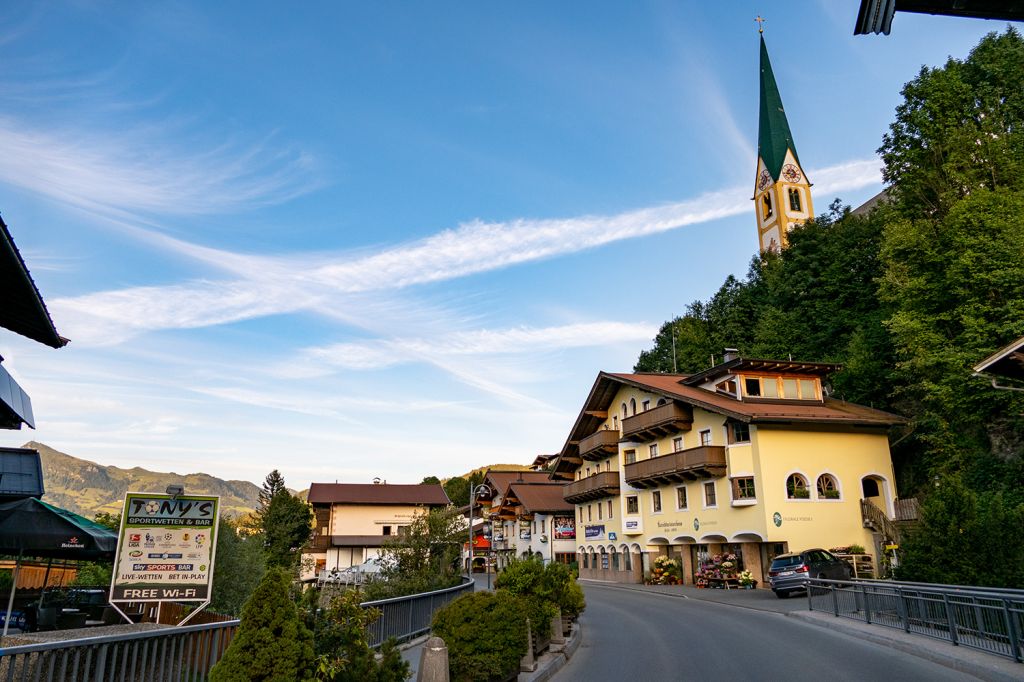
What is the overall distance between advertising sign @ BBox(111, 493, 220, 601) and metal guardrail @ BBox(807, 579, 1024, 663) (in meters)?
13.2

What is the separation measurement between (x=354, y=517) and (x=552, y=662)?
58741 millimetres

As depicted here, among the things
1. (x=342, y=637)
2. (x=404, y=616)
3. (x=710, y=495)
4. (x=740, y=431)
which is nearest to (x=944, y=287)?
(x=740, y=431)

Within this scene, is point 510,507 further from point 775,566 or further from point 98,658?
point 98,658

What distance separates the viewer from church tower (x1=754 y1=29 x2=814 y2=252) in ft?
265

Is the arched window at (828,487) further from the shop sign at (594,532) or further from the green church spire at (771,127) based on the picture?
the green church spire at (771,127)

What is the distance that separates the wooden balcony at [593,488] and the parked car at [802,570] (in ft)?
59.7

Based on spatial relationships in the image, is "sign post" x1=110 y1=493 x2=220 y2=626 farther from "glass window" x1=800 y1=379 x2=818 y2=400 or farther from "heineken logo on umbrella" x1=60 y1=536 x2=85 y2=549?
"glass window" x1=800 y1=379 x2=818 y2=400

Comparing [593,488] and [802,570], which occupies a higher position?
[593,488]

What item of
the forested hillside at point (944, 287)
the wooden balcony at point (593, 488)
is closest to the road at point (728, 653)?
the forested hillside at point (944, 287)

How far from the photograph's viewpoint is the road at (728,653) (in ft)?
38.8

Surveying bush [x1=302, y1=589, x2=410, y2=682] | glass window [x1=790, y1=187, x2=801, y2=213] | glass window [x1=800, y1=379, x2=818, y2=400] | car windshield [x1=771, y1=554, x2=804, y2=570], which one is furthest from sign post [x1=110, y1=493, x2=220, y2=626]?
glass window [x1=790, y1=187, x2=801, y2=213]

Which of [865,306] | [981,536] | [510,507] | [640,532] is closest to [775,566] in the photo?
[981,536]

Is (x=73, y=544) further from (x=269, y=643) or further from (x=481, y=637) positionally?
(x=269, y=643)

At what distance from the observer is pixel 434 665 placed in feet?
28.1
